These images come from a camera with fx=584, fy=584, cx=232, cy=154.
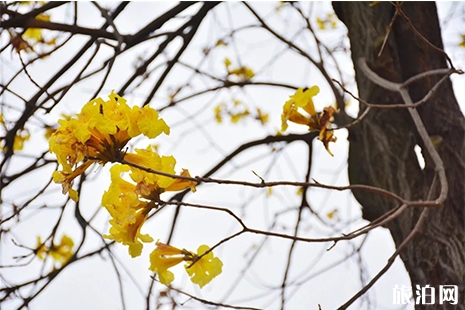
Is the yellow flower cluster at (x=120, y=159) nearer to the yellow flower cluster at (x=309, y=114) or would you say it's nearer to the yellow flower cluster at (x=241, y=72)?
the yellow flower cluster at (x=309, y=114)

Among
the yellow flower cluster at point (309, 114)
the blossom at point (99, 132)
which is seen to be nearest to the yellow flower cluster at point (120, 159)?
the blossom at point (99, 132)

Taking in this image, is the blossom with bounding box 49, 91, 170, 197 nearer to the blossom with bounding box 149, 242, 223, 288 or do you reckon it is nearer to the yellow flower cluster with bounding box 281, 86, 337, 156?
the blossom with bounding box 149, 242, 223, 288

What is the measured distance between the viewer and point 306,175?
97.8 inches

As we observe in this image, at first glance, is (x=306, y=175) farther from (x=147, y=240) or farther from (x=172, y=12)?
(x=147, y=240)

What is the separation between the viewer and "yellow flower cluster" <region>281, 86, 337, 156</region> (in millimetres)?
1506

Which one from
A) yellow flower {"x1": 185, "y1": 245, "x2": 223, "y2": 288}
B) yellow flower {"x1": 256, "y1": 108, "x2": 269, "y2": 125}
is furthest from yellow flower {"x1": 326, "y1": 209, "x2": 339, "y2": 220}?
yellow flower {"x1": 185, "y1": 245, "x2": 223, "y2": 288}

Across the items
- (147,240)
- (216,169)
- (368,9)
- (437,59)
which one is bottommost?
(147,240)

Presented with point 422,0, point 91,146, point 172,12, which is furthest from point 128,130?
point 422,0

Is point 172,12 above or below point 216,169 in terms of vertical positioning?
above

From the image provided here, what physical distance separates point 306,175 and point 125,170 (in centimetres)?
147

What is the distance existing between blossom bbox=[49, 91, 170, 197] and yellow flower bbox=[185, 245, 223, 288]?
0.33 meters

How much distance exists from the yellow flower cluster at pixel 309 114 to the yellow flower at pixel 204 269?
0.44 meters

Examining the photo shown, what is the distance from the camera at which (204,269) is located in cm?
126

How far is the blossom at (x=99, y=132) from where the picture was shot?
3.29ft
